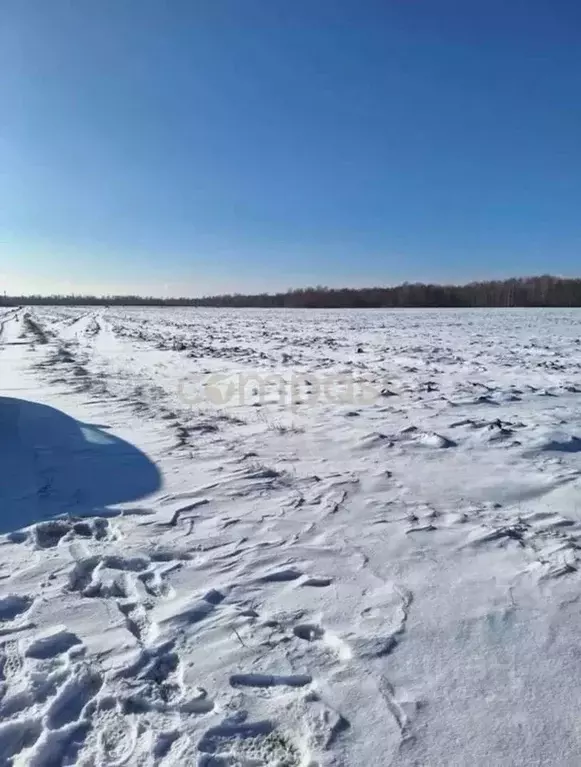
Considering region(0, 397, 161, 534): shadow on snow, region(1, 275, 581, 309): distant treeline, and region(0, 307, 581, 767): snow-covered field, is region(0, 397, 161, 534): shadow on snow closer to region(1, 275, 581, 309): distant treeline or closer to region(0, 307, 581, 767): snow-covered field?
region(0, 307, 581, 767): snow-covered field

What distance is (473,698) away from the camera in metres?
2.24

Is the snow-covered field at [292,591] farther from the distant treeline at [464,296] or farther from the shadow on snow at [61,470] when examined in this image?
the distant treeline at [464,296]

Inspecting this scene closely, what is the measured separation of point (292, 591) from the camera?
10.4ft

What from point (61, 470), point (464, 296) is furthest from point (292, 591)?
point (464, 296)

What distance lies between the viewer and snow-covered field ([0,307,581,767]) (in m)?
2.11

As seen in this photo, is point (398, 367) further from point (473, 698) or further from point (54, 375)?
point (473, 698)

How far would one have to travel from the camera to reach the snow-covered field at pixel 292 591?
2105 millimetres

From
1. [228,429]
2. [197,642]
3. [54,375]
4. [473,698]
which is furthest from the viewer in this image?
[54,375]

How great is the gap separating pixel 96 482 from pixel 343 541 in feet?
9.17

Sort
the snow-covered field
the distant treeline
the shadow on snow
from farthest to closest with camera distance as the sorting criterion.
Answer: the distant treeline, the shadow on snow, the snow-covered field

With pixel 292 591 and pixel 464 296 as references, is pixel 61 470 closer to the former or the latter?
pixel 292 591

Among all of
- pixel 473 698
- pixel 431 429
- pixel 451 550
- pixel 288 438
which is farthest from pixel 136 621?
pixel 431 429

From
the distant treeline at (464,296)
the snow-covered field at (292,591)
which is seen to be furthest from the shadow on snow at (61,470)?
the distant treeline at (464,296)

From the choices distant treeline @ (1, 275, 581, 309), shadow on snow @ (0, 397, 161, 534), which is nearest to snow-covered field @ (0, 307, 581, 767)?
shadow on snow @ (0, 397, 161, 534)
